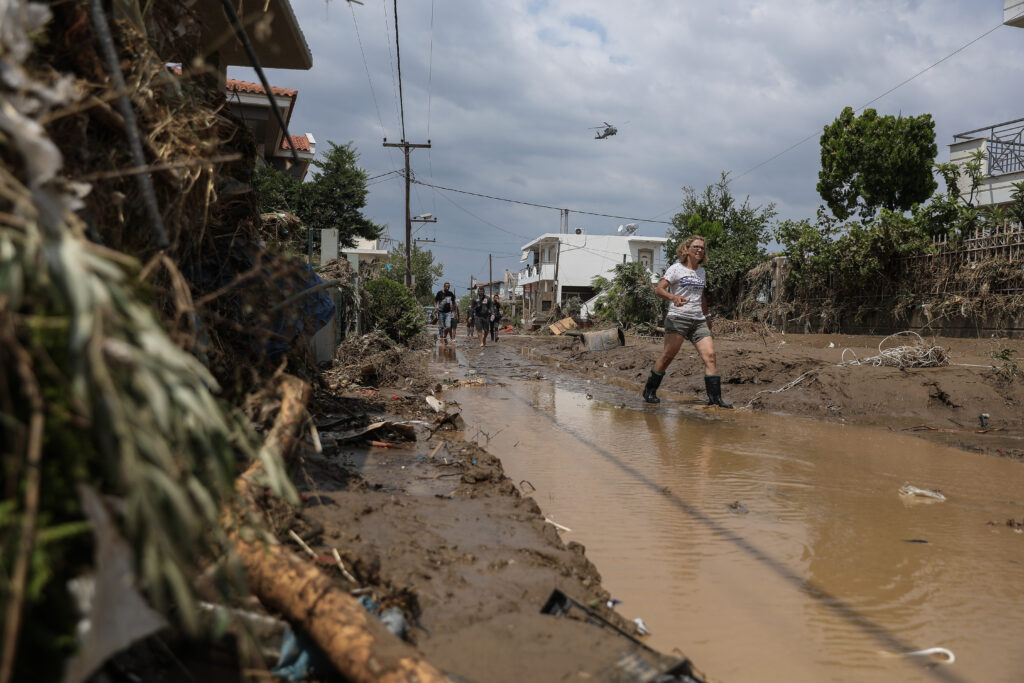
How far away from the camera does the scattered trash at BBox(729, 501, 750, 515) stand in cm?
414

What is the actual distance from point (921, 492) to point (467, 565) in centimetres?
318

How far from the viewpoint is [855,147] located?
2467 cm

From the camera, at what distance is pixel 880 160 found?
24.1 m

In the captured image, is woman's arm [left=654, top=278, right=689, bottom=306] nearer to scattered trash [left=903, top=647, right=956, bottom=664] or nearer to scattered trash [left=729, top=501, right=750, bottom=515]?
scattered trash [left=729, top=501, right=750, bottom=515]

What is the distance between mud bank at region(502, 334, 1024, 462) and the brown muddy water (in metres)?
1.13

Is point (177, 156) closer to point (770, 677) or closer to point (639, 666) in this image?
point (639, 666)

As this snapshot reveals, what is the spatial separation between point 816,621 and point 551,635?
3.88 feet

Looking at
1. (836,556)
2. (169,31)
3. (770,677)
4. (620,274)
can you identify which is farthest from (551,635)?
(620,274)

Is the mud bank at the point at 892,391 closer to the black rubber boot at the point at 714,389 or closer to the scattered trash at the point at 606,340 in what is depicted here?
the black rubber boot at the point at 714,389

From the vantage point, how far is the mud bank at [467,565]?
211 cm

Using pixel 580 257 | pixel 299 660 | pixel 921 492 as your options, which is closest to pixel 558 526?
pixel 299 660

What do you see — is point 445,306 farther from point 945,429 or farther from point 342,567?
point 342,567

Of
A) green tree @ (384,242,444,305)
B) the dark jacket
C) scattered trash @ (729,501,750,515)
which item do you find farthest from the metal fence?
green tree @ (384,242,444,305)

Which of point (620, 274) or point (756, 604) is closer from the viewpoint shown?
point (756, 604)
